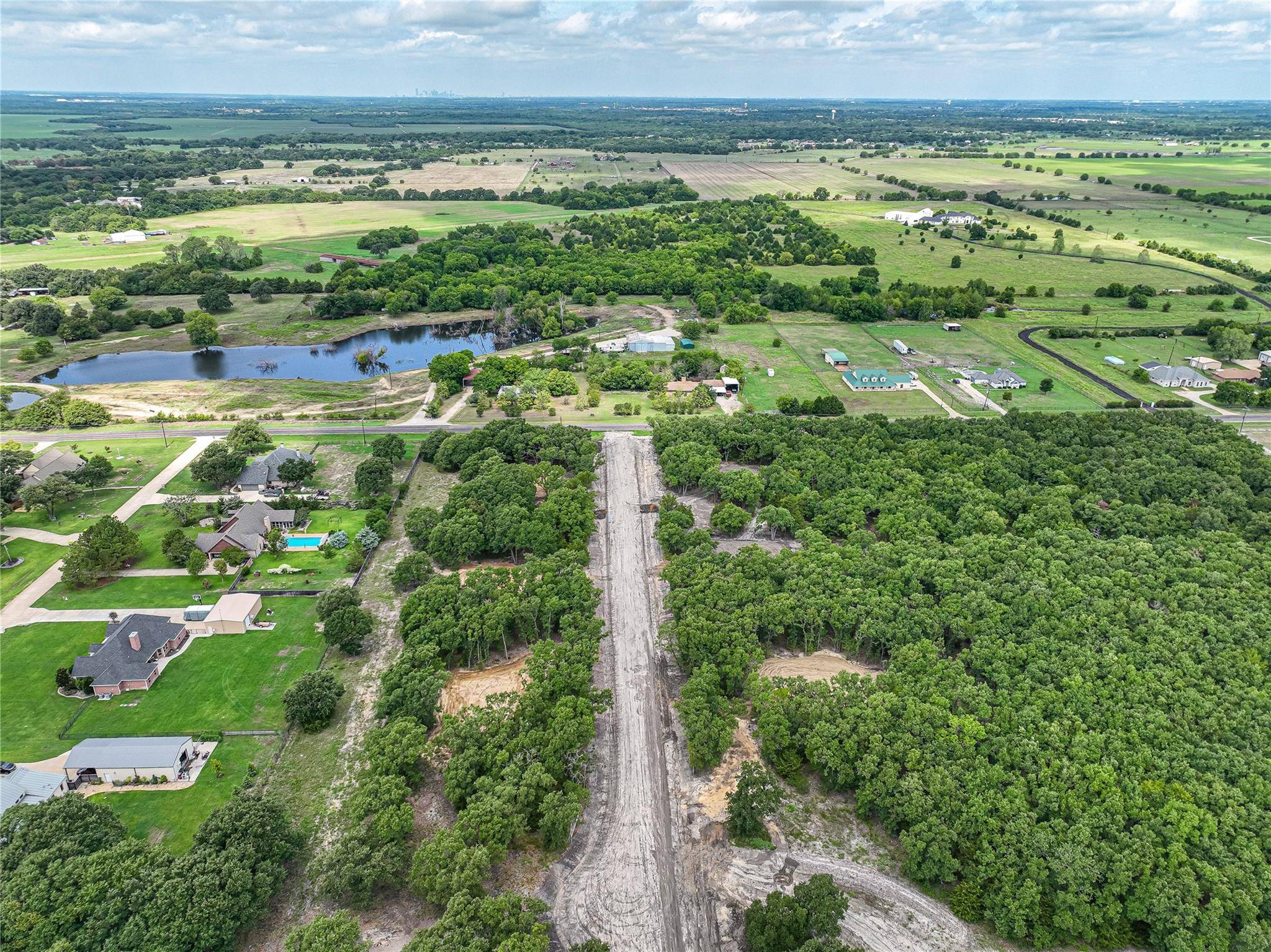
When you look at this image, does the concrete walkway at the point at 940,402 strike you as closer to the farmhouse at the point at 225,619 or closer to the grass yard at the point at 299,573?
the grass yard at the point at 299,573

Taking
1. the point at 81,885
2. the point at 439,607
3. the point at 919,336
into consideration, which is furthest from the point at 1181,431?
the point at 81,885

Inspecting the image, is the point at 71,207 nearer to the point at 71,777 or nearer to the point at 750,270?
the point at 750,270

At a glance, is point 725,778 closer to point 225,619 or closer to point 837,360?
point 225,619

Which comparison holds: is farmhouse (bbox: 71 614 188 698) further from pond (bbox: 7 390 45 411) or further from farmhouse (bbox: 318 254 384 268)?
farmhouse (bbox: 318 254 384 268)

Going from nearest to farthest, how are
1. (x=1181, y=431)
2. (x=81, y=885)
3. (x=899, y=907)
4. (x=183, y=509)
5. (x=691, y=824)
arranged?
1. (x=81, y=885)
2. (x=899, y=907)
3. (x=691, y=824)
4. (x=183, y=509)
5. (x=1181, y=431)

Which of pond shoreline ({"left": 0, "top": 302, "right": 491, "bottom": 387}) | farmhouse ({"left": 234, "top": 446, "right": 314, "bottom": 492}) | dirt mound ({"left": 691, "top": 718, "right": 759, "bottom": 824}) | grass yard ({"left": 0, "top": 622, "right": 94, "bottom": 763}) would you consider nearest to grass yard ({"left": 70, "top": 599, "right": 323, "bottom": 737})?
grass yard ({"left": 0, "top": 622, "right": 94, "bottom": 763})

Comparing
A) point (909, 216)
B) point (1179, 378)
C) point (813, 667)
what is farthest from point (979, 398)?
point (909, 216)

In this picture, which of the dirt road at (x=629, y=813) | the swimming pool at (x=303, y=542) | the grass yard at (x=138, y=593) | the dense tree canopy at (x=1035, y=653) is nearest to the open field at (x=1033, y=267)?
the dense tree canopy at (x=1035, y=653)
